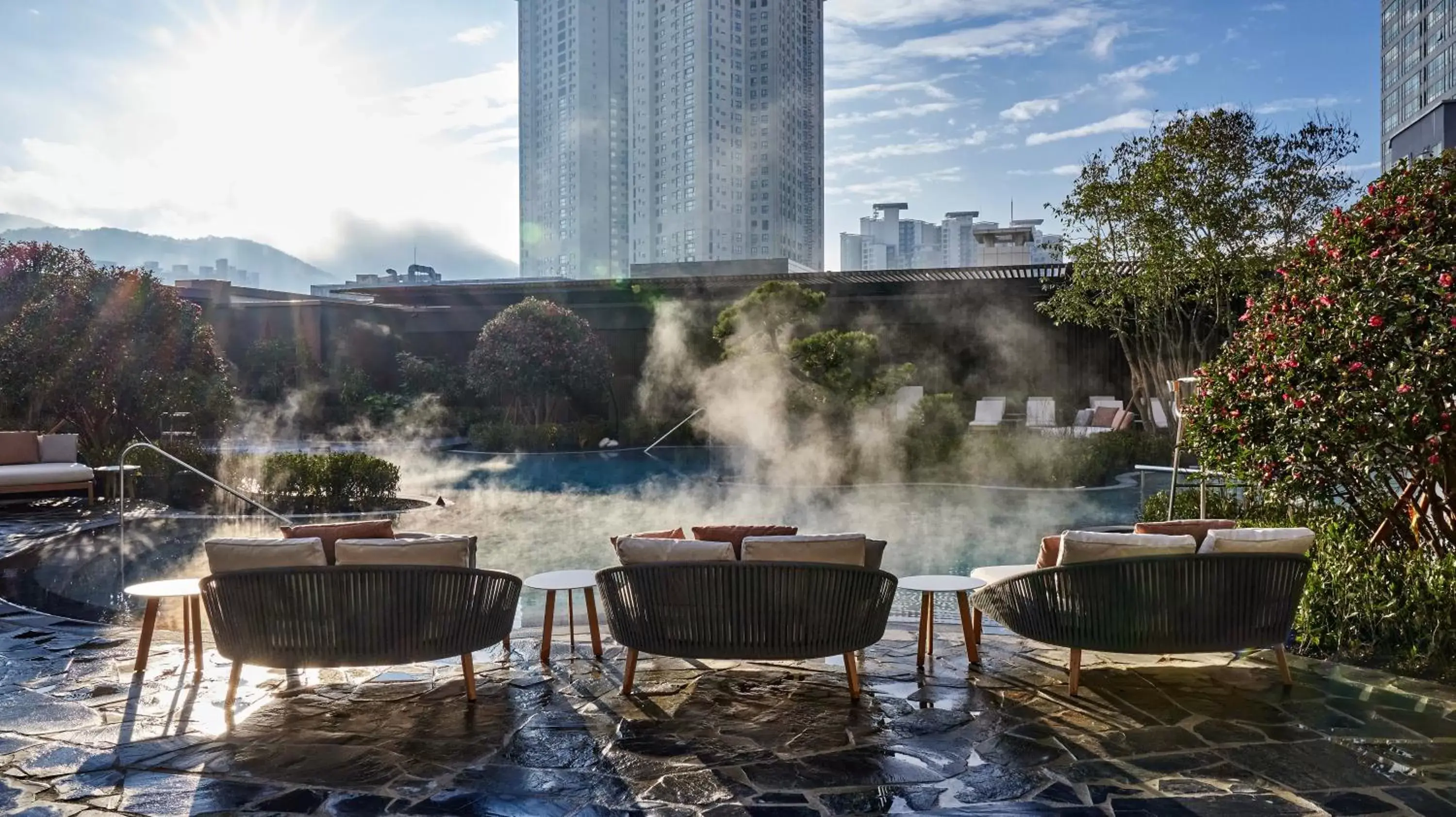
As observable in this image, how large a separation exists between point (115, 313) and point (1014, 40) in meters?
12.8

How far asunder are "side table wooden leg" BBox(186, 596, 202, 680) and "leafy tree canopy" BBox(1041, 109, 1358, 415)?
428 inches

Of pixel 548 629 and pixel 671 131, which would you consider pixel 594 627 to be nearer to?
pixel 548 629

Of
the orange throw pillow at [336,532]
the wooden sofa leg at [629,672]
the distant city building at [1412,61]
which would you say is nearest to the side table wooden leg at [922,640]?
the wooden sofa leg at [629,672]

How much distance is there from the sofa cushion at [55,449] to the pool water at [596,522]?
1.67 m

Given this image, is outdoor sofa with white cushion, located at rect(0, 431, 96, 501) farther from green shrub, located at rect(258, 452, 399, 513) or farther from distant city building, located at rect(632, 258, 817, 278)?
distant city building, located at rect(632, 258, 817, 278)

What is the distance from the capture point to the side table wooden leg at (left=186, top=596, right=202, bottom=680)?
4.45 m

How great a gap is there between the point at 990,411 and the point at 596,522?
9.15m

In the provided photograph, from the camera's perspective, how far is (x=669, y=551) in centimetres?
405

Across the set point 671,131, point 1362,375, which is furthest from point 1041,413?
point 671,131

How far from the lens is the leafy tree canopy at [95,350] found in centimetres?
1080

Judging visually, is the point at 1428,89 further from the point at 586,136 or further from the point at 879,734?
the point at 879,734

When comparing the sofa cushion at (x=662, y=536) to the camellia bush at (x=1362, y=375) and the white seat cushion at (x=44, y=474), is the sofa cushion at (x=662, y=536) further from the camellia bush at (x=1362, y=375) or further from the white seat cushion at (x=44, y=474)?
the white seat cushion at (x=44, y=474)

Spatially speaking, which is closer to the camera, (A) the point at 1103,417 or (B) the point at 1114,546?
(B) the point at 1114,546

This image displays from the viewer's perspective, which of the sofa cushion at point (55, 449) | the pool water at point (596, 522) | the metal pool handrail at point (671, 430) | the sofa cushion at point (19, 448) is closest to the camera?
the pool water at point (596, 522)
